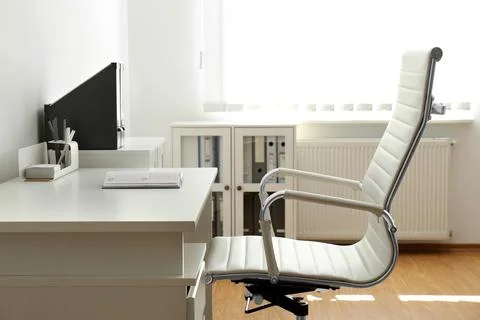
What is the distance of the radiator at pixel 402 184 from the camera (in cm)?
502

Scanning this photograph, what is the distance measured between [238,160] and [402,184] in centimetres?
101

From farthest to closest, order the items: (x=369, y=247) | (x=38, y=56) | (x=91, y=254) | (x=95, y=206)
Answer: (x=38, y=56) → (x=369, y=247) → (x=95, y=206) → (x=91, y=254)

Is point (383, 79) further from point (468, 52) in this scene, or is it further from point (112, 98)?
point (112, 98)

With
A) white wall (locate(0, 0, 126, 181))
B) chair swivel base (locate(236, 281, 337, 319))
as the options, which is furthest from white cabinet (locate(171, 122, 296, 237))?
chair swivel base (locate(236, 281, 337, 319))

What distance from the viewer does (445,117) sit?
16.7 ft

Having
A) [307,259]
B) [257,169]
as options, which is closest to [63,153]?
[307,259]

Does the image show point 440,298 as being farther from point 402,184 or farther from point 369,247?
point 369,247

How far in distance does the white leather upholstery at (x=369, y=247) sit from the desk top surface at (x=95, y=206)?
263 millimetres

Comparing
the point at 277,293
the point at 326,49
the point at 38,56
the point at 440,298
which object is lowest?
the point at 440,298

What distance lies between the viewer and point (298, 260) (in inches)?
110

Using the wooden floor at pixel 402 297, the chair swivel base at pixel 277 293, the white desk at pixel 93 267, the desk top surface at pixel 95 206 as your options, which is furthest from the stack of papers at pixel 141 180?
the wooden floor at pixel 402 297

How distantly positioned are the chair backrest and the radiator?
2.04 m

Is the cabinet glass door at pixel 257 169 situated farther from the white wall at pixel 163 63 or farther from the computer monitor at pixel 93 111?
the computer monitor at pixel 93 111

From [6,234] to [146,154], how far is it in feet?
4.22
